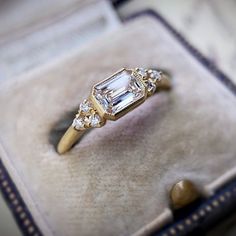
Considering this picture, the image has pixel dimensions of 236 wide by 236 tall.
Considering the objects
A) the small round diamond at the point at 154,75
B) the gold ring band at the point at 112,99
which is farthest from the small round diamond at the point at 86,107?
the small round diamond at the point at 154,75

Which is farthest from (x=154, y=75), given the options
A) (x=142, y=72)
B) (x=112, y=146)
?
(x=112, y=146)

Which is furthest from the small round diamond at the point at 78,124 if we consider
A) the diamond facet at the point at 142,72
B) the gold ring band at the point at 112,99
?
the diamond facet at the point at 142,72

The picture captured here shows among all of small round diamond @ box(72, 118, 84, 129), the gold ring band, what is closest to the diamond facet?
the gold ring band

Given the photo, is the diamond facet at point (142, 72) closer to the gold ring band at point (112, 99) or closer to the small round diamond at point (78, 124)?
the gold ring band at point (112, 99)

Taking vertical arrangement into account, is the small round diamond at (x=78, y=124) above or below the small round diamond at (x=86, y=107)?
below

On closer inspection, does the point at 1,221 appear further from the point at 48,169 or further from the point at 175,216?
the point at 175,216

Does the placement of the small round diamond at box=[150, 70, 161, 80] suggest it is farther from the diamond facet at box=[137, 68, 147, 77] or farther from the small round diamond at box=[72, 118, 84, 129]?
the small round diamond at box=[72, 118, 84, 129]
